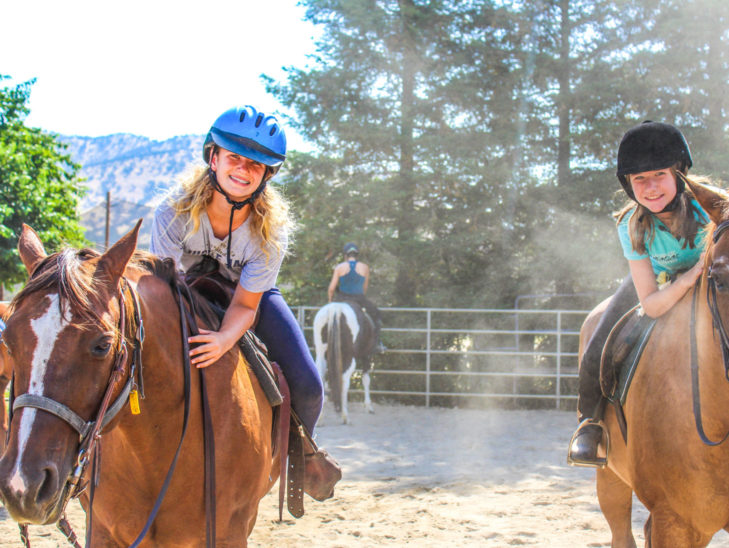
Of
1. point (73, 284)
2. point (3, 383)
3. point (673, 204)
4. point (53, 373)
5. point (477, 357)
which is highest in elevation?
point (673, 204)

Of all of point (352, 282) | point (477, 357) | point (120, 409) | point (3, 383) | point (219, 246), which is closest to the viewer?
point (120, 409)

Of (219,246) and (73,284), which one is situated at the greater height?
(219,246)

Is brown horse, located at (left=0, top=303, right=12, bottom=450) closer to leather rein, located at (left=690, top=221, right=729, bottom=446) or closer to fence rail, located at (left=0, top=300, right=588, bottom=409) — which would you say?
leather rein, located at (left=690, top=221, right=729, bottom=446)

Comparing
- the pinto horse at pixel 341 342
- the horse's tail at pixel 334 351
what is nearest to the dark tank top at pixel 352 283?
the pinto horse at pixel 341 342

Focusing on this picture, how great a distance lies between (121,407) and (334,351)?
806cm

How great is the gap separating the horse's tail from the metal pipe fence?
2.06 m

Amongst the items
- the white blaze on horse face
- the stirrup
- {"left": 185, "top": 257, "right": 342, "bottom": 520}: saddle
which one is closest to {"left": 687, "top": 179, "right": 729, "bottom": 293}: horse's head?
the stirrup

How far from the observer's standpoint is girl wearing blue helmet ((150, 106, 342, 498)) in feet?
8.59

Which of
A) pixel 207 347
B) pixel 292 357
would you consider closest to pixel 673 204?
pixel 292 357

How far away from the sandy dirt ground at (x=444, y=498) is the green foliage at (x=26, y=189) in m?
7.40

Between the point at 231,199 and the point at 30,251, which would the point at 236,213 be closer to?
the point at 231,199

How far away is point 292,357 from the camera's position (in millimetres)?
3002

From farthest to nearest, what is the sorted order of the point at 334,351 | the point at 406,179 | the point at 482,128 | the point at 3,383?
1. the point at 482,128
2. the point at 406,179
3. the point at 334,351
4. the point at 3,383

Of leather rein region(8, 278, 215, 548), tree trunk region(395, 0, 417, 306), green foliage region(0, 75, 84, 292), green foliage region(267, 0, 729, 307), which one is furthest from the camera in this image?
tree trunk region(395, 0, 417, 306)
